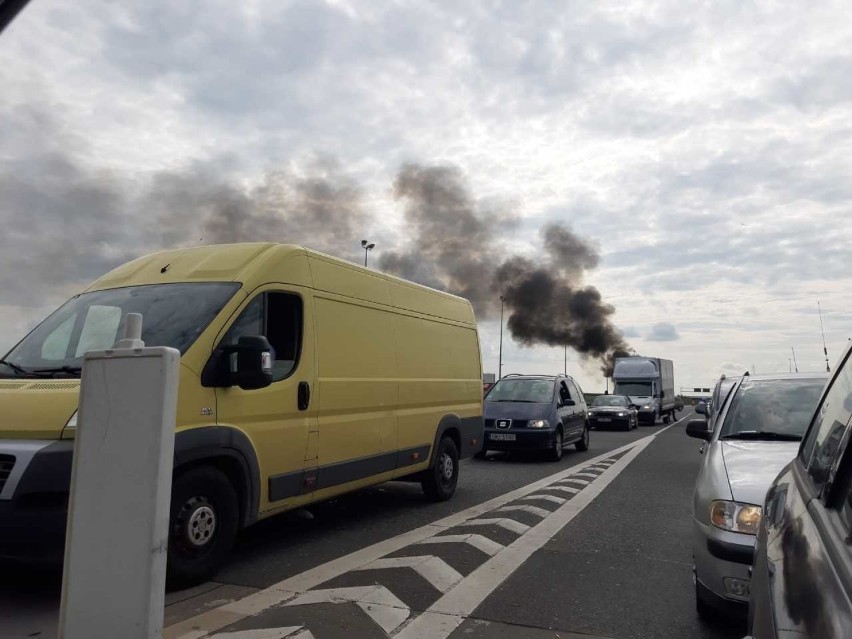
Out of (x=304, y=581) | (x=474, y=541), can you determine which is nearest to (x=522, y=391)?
(x=474, y=541)

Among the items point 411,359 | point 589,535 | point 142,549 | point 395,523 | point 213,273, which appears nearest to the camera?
point 142,549

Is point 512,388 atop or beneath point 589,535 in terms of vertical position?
atop

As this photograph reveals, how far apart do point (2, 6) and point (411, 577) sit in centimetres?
462

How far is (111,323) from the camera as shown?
5195mm

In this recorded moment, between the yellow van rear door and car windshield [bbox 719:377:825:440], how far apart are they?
3.28m

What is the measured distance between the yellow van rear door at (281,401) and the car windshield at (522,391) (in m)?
9.10

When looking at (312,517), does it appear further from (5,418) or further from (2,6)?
(2,6)

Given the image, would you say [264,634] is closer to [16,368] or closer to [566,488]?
[16,368]

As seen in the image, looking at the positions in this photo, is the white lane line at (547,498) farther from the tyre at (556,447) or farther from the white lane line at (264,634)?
the white lane line at (264,634)

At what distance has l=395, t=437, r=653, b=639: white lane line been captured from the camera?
393 centimetres

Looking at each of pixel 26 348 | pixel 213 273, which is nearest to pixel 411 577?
pixel 213 273

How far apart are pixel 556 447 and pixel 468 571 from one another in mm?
8809

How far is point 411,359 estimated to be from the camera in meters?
7.54

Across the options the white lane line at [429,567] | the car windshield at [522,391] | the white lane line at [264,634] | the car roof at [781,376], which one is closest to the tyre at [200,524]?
the white lane line at [264,634]
